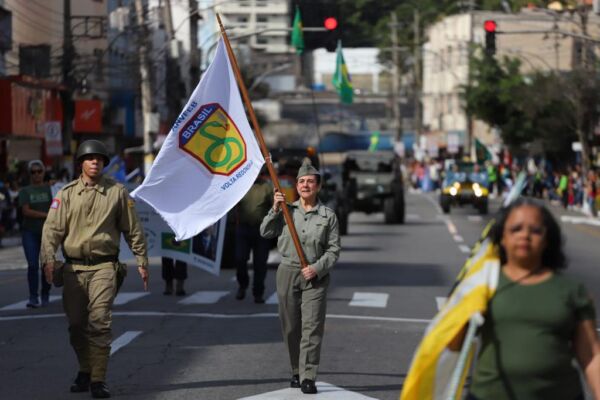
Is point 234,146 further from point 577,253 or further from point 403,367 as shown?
point 577,253

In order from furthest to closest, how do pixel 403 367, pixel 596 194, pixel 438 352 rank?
pixel 596 194, pixel 403 367, pixel 438 352

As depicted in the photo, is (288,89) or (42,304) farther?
(288,89)

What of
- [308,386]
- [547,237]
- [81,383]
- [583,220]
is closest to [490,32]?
[583,220]

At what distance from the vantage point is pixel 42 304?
19.0 meters

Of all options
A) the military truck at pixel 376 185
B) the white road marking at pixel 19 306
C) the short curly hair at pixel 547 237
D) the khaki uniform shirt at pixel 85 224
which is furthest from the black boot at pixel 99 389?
the military truck at pixel 376 185

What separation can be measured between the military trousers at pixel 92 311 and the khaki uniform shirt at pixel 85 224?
9 centimetres

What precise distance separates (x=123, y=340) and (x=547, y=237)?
9.03 m

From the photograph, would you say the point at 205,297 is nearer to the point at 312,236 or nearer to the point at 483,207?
the point at 312,236

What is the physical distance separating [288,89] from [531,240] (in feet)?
488

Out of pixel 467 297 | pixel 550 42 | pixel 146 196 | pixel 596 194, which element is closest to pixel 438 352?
pixel 467 297

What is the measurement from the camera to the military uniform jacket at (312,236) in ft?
37.0

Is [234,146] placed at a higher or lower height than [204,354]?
higher

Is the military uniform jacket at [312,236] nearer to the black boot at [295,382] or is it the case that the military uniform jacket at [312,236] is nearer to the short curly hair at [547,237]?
the black boot at [295,382]

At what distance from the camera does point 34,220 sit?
1870 cm
